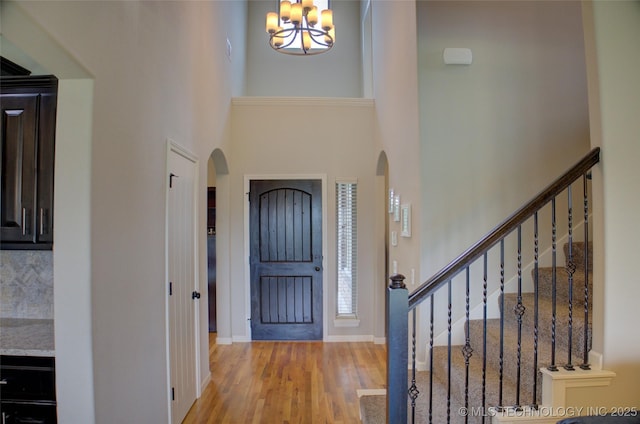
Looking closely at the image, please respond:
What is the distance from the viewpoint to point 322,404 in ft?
9.80

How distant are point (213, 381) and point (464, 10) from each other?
4.17m

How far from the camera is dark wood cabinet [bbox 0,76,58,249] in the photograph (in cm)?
167

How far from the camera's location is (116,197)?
1.76 metres

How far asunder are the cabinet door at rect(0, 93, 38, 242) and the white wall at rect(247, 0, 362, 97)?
4.95m

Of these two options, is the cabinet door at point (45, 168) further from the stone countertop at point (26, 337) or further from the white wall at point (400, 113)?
the white wall at point (400, 113)

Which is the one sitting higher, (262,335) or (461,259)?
(461,259)

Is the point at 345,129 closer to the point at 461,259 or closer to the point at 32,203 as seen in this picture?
the point at 461,259

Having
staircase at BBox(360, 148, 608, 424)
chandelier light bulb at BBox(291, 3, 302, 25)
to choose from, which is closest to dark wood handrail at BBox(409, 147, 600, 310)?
staircase at BBox(360, 148, 608, 424)

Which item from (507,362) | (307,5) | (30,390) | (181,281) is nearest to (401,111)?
(307,5)

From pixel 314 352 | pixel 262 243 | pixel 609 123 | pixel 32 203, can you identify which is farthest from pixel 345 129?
pixel 32 203

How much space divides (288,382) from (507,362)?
2040 millimetres

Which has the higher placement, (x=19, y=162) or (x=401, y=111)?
(x=401, y=111)

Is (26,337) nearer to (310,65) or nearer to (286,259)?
(286,259)

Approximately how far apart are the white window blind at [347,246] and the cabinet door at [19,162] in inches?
131
